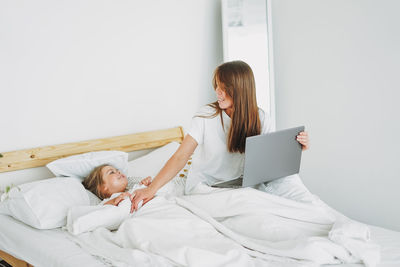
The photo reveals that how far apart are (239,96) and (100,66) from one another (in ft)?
3.52

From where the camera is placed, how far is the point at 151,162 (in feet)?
7.80

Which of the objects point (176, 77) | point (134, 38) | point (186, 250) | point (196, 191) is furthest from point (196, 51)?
point (186, 250)

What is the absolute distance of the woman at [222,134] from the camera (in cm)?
173

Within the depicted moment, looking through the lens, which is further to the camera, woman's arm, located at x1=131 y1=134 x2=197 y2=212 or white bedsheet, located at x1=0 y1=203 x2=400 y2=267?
woman's arm, located at x1=131 y1=134 x2=197 y2=212

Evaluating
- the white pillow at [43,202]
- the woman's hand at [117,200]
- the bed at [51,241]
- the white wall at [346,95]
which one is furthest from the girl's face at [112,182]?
the white wall at [346,95]

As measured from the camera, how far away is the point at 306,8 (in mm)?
2820

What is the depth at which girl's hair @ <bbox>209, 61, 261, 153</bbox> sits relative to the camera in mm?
1725

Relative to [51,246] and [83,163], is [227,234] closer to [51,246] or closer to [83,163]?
[51,246]

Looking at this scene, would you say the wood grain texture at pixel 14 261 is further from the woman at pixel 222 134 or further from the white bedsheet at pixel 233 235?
the woman at pixel 222 134

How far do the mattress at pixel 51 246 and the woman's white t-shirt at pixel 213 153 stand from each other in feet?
1.98

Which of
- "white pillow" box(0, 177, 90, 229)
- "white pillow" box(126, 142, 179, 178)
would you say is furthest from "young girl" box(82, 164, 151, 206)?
"white pillow" box(126, 142, 179, 178)

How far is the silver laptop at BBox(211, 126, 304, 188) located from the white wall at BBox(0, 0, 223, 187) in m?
1.02

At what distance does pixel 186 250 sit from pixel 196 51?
6.27ft

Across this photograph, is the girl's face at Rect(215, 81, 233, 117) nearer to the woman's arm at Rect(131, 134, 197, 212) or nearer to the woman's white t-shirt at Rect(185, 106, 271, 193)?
the woman's white t-shirt at Rect(185, 106, 271, 193)
